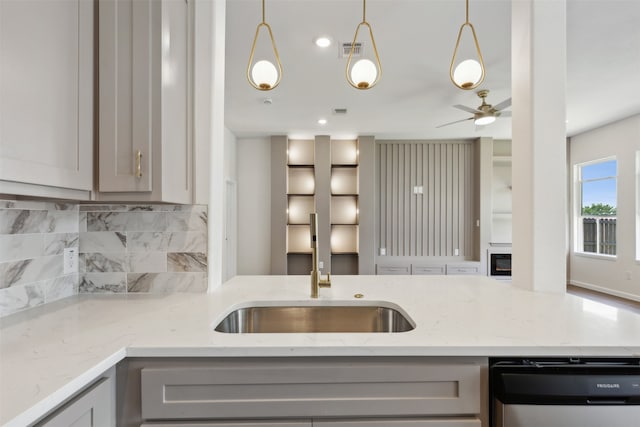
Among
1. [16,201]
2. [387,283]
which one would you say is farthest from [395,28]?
[16,201]

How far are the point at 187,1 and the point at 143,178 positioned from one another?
0.89 metres

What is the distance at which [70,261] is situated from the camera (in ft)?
4.72

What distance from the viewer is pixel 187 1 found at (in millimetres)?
1438

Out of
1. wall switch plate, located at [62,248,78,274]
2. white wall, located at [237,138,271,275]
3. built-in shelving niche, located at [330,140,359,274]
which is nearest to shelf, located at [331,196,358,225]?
built-in shelving niche, located at [330,140,359,274]

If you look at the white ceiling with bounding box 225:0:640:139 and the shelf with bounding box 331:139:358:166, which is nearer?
the white ceiling with bounding box 225:0:640:139

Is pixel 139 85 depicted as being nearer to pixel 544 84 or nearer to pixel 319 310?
pixel 319 310

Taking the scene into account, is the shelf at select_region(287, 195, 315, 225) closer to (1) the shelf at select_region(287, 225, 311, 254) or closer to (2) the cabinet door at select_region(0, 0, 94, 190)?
(1) the shelf at select_region(287, 225, 311, 254)

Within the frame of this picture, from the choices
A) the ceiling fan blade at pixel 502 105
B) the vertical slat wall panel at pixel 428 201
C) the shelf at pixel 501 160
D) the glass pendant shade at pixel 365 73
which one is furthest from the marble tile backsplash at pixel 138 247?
the shelf at pixel 501 160

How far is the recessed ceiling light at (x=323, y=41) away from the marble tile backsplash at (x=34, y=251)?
2.16 m

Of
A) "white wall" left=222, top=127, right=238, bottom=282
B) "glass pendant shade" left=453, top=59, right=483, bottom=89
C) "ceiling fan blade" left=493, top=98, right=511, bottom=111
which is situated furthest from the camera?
"white wall" left=222, top=127, right=238, bottom=282

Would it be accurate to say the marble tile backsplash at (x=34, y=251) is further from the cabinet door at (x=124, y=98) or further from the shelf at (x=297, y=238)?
the shelf at (x=297, y=238)

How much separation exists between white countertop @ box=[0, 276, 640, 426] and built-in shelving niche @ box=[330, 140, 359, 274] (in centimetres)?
436

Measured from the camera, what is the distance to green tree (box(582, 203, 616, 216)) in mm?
5219

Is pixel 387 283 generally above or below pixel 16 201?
below
